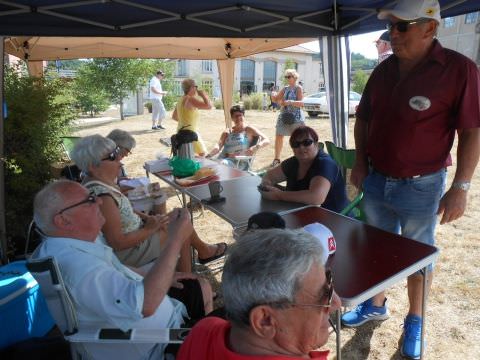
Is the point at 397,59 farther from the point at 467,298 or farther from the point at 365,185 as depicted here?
the point at 467,298

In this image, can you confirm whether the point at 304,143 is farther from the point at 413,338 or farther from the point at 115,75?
the point at 115,75

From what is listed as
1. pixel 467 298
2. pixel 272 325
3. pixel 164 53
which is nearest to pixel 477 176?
pixel 467 298

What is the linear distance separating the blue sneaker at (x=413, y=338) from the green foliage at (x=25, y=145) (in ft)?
10.5

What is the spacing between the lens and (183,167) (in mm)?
3152

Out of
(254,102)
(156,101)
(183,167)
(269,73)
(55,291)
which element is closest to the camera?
(55,291)

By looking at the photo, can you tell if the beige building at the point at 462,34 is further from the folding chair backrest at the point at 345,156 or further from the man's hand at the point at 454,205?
the man's hand at the point at 454,205

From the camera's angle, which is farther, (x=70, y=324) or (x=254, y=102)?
(x=254, y=102)

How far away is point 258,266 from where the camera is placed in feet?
2.58

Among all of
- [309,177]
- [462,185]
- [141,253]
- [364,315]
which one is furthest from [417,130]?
[141,253]

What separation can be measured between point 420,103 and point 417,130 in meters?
0.14

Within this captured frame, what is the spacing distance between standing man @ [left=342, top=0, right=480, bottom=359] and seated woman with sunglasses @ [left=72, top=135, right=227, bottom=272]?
138cm

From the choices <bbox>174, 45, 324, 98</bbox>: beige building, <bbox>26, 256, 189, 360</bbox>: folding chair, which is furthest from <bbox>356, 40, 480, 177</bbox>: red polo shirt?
<bbox>174, 45, 324, 98</bbox>: beige building

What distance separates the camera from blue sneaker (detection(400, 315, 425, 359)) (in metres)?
2.03

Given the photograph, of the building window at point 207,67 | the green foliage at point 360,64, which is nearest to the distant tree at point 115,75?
the green foliage at point 360,64
